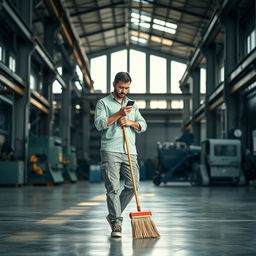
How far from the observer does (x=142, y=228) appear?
17.5 feet

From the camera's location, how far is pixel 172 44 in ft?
159

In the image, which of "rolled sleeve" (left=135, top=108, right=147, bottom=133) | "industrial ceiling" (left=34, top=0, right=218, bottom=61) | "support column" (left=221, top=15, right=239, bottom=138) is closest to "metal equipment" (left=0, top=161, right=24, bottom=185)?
"support column" (left=221, top=15, right=239, bottom=138)

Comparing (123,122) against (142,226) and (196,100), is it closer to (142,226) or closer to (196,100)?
(142,226)

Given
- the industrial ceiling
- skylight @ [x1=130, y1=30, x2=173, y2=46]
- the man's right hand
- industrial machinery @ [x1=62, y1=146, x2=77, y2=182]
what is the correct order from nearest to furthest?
the man's right hand → industrial machinery @ [x1=62, y1=146, x2=77, y2=182] → the industrial ceiling → skylight @ [x1=130, y1=30, x2=173, y2=46]

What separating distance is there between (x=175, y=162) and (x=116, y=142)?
22.4m

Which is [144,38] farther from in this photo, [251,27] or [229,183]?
[229,183]

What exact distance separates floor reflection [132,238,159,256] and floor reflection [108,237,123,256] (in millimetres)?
126

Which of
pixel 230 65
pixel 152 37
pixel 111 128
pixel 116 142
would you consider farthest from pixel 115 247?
pixel 152 37

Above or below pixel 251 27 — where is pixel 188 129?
below

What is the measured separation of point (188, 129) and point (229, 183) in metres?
21.1

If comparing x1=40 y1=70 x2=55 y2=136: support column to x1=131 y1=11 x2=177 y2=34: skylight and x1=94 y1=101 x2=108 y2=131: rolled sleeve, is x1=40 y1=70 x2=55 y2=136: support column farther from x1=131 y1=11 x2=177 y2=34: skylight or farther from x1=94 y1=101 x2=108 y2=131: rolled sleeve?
x1=94 y1=101 x2=108 y2=131: rolled sleeve

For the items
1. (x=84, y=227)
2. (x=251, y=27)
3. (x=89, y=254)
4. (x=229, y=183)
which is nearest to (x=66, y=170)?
(x=229, y=183)

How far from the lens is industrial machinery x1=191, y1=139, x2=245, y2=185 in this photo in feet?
80.0

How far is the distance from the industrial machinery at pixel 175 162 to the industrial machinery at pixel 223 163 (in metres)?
2.50
